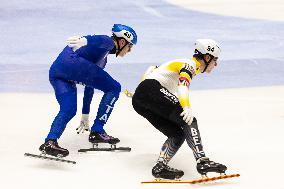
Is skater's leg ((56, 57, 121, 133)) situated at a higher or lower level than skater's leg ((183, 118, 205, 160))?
higher

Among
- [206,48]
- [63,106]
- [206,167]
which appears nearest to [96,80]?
[63,106]

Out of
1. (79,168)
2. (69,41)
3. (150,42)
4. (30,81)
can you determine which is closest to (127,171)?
(79,168)

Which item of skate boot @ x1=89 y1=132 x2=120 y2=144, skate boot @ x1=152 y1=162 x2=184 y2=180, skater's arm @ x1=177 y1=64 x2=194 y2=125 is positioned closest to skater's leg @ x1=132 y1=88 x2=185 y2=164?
skate boot @ x1=152 y1=162 x2=184 y2=180

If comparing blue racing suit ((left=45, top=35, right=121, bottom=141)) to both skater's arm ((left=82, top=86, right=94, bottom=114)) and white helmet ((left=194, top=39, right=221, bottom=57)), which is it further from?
white helmet ((left=194, top=39, right=221, bottom=57))

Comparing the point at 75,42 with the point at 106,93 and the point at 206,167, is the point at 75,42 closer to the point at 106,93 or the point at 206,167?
the point at 106,93

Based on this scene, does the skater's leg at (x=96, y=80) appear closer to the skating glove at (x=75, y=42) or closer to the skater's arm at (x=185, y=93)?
the skating glove at (x=75, y=42)

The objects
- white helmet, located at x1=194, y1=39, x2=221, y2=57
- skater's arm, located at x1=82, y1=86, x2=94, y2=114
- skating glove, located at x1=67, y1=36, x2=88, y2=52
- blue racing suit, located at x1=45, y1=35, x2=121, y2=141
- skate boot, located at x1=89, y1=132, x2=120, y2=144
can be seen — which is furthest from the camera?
skater's arm, located at x1=82, y1=86, x2=94, y2=114

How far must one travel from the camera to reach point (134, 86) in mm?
12516

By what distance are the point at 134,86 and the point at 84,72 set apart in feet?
13.1

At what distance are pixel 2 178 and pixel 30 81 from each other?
17.1 ft

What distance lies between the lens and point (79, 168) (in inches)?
316

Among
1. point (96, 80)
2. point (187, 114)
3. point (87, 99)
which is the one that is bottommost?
point (187, 114)

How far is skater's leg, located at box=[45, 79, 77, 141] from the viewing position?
8.23 m

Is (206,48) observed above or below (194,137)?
above
